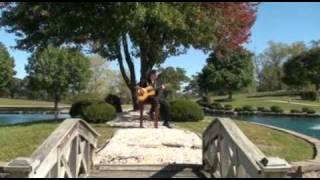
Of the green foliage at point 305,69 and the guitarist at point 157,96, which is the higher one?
the green foliage at point 305,69

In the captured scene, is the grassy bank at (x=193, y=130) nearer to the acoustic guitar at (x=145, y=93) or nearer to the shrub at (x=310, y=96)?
the acoustic guitar at (x=145, y=93)

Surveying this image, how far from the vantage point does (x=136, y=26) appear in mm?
18703

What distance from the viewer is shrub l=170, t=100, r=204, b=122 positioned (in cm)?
1897

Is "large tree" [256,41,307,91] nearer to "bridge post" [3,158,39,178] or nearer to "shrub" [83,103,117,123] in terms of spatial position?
"shrub" [83,103,117,123]

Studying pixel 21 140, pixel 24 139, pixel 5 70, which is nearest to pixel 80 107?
pixel 24 139

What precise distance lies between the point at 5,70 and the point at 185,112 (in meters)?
60.8

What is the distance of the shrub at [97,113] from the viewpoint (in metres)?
18.1

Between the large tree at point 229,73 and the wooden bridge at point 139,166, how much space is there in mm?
60747

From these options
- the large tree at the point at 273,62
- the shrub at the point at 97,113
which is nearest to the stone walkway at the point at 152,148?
the shrub at the point at 97,113

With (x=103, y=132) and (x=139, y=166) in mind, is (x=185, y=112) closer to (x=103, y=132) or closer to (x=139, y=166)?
(x=103, y=132)

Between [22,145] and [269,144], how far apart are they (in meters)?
5.59

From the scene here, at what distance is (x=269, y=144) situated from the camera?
45.0 feet

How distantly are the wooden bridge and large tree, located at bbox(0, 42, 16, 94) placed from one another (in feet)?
221

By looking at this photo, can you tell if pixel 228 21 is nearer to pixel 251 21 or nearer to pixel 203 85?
pixel 251 21
